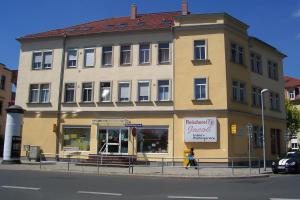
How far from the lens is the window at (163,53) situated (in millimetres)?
32812

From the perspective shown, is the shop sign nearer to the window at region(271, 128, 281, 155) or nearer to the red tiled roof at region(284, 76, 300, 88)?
the window at region(271, 128, 281, 155)

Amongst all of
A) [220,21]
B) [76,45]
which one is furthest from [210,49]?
[76,45]

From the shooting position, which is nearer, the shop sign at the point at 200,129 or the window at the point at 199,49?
the shop sign at the point at 200,129

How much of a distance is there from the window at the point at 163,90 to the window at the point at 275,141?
12129 millimetres

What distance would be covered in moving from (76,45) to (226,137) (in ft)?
50.8

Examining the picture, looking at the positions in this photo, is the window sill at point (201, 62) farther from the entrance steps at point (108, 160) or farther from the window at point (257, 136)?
the entrance steps at point (108, 160)

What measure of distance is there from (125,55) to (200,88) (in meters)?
7.24

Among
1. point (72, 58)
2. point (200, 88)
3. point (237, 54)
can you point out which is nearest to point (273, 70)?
point (237, 54)

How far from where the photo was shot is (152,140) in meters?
32.2

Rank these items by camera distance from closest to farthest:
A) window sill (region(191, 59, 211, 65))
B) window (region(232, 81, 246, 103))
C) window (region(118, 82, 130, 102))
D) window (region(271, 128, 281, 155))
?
window sill (region(191, 59, 211, 65)) < window (region(232, 81, 246, 103)) < window (region(118, 82, 130, 102)) < window (region(271, 128, 281, 155))

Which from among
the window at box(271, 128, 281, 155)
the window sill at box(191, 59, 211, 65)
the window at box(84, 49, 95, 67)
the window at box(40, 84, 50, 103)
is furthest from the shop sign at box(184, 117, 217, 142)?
the window at box(40, 84, 50, 103)

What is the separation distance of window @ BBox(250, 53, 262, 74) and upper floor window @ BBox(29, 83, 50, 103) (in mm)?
18540

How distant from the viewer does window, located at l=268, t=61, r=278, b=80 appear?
39.0m

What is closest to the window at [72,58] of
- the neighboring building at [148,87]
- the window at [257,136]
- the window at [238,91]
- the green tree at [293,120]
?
the neighboring building at [148,87]
